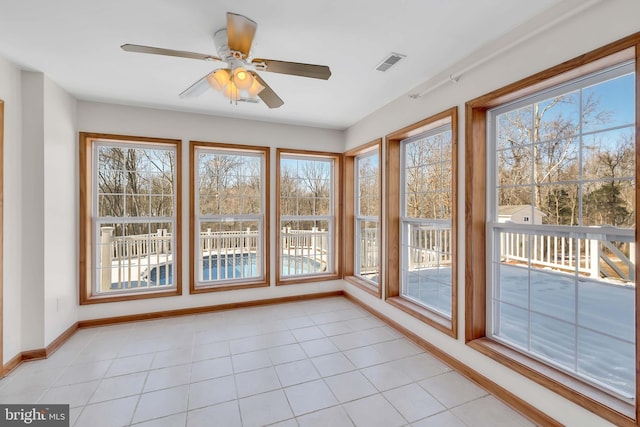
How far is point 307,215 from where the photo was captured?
4367mm

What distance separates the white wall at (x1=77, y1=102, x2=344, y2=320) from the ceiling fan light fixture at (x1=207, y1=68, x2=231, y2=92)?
6.30 ft

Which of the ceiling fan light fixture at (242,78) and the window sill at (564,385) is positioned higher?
the ceiling fan light fixture at (242,78)

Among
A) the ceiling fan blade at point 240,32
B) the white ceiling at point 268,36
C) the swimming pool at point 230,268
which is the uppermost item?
the white ceiling at point 268,36

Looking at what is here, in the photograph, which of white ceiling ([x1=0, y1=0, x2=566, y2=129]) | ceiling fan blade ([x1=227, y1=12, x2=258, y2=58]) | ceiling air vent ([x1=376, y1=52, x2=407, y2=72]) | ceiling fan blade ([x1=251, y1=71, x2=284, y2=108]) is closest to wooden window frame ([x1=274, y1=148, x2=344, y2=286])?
white ceiling ([x1=0, y1=0, x2=566, y2=129])

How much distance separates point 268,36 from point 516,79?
1.75 metres

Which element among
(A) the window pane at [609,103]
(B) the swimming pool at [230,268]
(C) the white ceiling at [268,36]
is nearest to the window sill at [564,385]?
(A) the window pane at [609,103]

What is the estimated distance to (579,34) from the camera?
63.9 inches

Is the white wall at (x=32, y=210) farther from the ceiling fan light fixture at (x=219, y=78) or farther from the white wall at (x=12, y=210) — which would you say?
the ceiling fan light fixture at (x=219, y=78)

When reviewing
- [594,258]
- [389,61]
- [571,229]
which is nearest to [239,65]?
[389,61]

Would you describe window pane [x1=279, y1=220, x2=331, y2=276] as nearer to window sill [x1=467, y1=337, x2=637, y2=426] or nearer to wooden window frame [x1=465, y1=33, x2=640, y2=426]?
wooden window frame [x1=465, y1=33, x2=640, y2=426]

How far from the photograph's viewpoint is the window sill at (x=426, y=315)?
250cm

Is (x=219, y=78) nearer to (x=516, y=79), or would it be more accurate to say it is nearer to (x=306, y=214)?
(x=516, y=79)

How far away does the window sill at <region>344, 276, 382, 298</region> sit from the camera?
3.59 m

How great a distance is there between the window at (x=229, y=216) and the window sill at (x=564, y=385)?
2.82 metres
